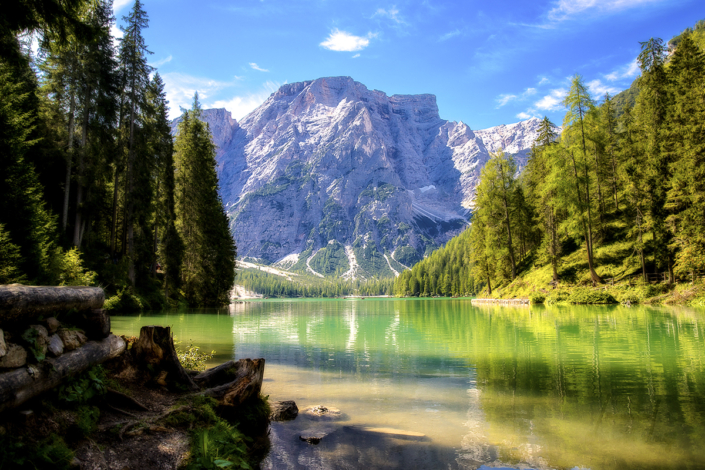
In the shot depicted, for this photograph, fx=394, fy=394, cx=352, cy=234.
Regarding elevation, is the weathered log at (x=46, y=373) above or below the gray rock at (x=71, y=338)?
below

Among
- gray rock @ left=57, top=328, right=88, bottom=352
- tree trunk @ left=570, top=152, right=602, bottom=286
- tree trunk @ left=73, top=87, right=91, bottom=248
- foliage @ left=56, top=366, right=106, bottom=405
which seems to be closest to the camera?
foliage @ left=56, top=366, right=106, bottom=405

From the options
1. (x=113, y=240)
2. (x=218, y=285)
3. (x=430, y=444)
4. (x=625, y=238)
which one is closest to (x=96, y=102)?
(x=113, y=240)

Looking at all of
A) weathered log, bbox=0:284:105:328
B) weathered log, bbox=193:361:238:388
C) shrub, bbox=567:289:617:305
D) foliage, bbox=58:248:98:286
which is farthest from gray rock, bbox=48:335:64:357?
shrub, bbox=567:289:617:305

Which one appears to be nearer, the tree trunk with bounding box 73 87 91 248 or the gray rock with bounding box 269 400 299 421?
the gray rock with bounding box 269 400 299 421

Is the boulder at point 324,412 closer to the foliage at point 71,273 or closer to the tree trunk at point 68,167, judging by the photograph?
the foliage at point 71,273

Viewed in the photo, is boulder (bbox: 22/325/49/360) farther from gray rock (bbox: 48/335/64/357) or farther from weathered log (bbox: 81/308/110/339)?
weathered log (bbox: 81/308/110/339)

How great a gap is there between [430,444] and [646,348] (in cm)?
1096

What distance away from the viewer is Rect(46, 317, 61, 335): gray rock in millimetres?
5082

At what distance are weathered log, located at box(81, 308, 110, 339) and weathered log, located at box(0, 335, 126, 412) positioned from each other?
152 mm

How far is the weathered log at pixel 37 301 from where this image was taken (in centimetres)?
435

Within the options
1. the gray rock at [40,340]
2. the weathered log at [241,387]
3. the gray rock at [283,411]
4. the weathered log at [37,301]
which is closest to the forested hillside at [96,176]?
the weathered log at [37,301]

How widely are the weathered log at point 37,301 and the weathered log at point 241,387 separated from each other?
2351 mm

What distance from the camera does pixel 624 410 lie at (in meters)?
6.99

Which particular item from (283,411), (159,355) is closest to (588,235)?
(283,411)
